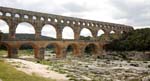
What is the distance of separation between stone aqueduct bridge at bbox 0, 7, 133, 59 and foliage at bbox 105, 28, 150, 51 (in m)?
4.74

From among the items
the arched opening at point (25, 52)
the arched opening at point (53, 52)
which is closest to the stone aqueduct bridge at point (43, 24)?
the arched opening at point (53, 52)

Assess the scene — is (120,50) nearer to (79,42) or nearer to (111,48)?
(111,48)

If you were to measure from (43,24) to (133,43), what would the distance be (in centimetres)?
3059

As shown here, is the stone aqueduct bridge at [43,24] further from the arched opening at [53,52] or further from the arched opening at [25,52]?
the arched opening at [25,52]

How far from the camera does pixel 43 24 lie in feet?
245

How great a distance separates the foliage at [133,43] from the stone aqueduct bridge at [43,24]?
187 inches

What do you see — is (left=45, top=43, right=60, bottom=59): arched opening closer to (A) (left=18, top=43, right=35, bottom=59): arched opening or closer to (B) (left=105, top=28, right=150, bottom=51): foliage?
(A) (left=18, top=43, right=35, bottom=59): arched opening

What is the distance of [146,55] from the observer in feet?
265

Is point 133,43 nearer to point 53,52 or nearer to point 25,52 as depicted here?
point 53,52

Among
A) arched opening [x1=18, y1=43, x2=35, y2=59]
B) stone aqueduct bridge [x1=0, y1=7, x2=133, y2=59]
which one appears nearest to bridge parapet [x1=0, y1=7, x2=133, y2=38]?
stone aqueduct bridge [x1=0, y1=7, x2=133, y2=59]

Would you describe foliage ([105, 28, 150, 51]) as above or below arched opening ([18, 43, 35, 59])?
above

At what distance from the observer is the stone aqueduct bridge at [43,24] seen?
217 ft

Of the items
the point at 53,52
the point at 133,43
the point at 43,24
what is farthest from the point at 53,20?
the point at 53,52

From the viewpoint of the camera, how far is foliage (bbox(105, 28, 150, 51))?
8594cm
